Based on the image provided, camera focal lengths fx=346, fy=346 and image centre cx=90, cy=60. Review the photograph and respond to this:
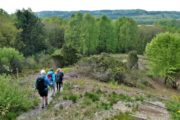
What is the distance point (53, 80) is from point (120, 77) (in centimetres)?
1443

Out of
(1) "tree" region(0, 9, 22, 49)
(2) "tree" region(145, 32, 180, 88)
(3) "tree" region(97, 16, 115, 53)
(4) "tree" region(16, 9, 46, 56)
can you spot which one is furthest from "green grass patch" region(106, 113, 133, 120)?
(3) "tree" region(97, 16, 115, 53)

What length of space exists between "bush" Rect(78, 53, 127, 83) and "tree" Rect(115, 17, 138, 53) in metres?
44.6

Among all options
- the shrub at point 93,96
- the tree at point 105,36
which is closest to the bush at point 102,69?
the shrub at point 93,96

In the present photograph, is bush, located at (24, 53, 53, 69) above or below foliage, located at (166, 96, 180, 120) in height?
below

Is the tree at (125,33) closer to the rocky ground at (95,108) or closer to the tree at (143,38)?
the tree at (143,38)

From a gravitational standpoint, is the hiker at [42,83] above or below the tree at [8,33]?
above

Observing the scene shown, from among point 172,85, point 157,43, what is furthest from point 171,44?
point 172,85

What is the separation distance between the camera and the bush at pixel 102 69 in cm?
3281

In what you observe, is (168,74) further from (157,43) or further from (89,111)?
(89,111)

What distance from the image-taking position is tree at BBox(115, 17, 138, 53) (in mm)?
77875

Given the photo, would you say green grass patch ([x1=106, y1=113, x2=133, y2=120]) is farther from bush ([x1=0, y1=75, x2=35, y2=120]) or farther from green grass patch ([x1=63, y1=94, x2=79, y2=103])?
bush ([x1=0, y1=75, x2=35, y2=120])

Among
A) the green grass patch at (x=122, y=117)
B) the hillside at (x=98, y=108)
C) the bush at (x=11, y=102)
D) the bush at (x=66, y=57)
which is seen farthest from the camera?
the bush at (x=66, y=57)

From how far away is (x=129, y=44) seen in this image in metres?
79.2

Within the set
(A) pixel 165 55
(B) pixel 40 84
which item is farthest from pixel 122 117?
(A) pixel 165 55
